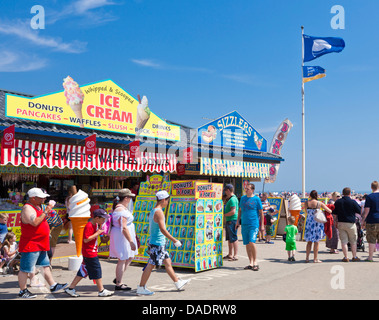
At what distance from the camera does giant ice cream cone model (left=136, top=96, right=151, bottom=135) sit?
15.9 m

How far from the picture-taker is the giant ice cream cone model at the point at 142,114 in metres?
15.9

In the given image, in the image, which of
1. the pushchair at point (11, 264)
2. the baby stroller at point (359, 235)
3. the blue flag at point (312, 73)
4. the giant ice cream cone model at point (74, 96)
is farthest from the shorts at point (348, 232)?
the blue flag at point (312, 73)

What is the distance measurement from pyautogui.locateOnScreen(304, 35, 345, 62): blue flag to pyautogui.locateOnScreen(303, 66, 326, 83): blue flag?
68 cm

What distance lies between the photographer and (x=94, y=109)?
14250 millimetres

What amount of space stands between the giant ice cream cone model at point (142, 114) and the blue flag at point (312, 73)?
461 inches

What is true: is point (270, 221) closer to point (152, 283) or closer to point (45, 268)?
point (152, 283)

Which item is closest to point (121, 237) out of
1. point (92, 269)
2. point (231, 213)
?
point (92, 269)

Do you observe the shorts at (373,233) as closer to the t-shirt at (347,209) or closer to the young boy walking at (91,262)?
the t-shirt at (347,209)

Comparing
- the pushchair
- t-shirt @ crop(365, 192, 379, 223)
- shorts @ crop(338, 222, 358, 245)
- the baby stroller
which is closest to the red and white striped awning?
the pushchair

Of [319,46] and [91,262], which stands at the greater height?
[319,46]

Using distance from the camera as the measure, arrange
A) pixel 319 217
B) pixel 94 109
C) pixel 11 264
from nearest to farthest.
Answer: pixel 11 264 → pixel 319 217 → pixel 94 109

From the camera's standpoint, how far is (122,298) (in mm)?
6574

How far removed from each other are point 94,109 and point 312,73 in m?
14.5

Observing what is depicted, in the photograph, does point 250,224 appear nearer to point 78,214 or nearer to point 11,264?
point 78,214
